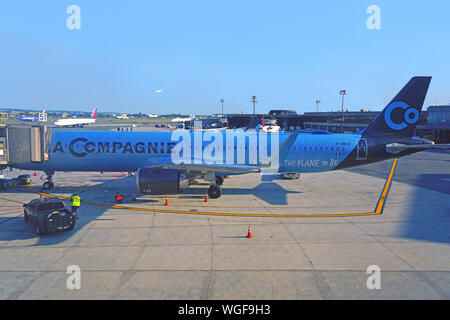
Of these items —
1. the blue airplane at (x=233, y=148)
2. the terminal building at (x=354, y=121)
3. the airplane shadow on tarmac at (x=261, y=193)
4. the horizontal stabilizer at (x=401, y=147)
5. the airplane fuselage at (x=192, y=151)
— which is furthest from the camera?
the terminal building at (x=354, y=121)

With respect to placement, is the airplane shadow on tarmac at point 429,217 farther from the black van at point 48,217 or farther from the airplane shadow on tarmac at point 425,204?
the black van at point 48,217

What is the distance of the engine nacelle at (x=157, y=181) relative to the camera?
20.0 metres

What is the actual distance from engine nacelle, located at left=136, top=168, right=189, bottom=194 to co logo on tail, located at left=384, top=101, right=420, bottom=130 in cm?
1680

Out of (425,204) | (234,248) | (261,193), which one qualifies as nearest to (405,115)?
(425,204)

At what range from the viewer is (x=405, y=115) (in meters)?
23.3

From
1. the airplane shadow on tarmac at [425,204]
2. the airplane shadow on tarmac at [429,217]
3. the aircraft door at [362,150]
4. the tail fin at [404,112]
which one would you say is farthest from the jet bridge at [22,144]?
the tail fin at [404,112]

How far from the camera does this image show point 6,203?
2028 centimetres

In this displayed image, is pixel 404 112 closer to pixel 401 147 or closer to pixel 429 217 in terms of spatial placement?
pixel 401 147

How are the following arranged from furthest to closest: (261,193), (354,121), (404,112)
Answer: (354,121) → (261,193) → (404,112)

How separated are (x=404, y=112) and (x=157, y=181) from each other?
63.0ft

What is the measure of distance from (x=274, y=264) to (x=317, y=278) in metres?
1.74

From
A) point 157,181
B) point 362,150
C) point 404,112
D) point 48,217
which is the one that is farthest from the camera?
point 362,150

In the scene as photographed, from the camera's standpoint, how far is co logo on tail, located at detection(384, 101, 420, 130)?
23.2 meters
